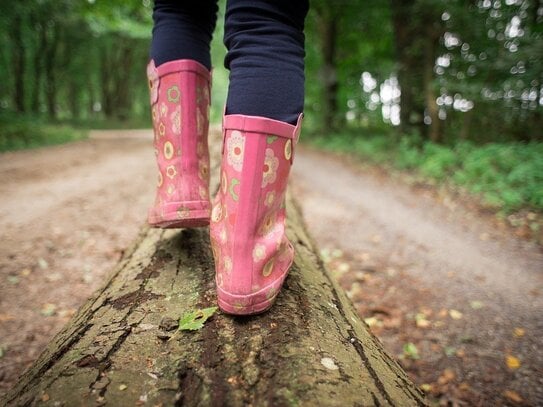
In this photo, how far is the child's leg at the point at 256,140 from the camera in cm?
87

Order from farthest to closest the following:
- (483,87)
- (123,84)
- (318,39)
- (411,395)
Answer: (123,84) < (318,39) < (483,87) < (411,395)

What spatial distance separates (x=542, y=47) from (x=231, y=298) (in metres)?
5.82

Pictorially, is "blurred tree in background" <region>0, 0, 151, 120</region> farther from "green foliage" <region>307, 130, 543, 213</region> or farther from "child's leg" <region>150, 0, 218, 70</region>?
"child's leg" <region>150, 0, 218, 70</region>

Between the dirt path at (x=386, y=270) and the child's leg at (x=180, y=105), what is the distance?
1.24m

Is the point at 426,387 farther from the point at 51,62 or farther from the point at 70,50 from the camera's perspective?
the point at 70,50

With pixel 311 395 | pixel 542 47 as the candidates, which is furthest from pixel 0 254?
pixel 542 47

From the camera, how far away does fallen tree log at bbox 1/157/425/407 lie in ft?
2.19

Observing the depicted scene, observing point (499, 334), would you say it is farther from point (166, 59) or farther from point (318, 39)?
point (318, 39)

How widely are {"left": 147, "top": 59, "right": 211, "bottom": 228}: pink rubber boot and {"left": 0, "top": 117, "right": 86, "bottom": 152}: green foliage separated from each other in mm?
8228

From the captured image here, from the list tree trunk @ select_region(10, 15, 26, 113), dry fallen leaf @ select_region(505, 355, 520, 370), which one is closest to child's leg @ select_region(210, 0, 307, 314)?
dry fallen leaf @ select_region(505, 355, 520, 370)

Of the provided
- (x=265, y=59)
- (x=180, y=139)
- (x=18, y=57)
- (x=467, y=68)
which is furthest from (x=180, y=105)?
(x=18, y=57)

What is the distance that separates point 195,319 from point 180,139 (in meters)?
0.62

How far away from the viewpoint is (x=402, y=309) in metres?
2.21

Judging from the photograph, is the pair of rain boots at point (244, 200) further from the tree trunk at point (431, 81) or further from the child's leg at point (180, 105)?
the tree trunk at point (431, 81)
